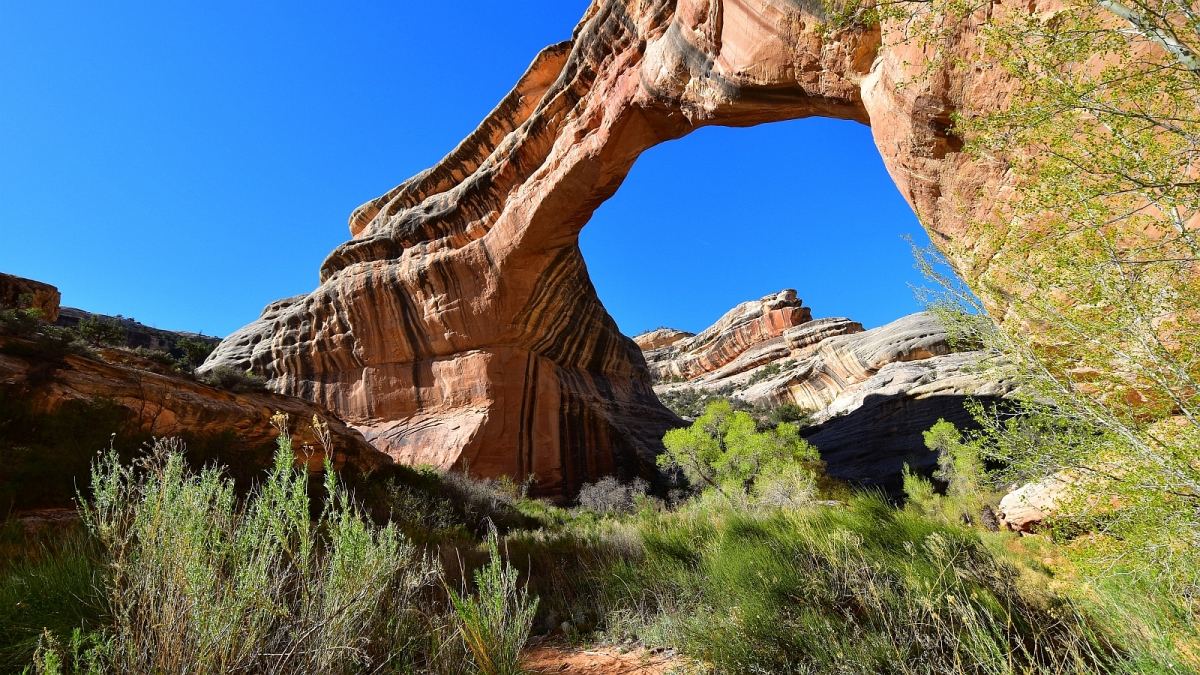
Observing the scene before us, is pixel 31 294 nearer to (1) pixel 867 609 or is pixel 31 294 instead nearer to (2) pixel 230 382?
(2) pixel 230 382

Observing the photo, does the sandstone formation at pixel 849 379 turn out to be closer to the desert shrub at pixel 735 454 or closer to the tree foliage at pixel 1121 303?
the tree foliage at pixel 1121 303

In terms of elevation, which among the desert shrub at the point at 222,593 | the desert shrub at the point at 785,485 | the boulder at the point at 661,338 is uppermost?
the boulder at the point at 661,338

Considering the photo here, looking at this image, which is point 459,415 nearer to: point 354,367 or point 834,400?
point 354,367

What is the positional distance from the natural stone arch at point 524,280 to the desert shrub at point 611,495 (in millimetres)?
907

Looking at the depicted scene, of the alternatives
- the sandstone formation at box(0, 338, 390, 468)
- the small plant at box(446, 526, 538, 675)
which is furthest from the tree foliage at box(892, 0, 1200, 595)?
the sandstone formation at box(0, 338, 390, 468)

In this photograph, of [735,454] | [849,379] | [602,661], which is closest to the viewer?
[602,661]

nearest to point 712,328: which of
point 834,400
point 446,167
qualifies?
point 834,400

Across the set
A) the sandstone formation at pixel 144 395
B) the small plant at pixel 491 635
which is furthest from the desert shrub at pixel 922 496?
the sandstone formation at pixel 144 395

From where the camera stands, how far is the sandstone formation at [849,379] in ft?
49.9

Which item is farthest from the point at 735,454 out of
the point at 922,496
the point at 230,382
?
the point at 230,382

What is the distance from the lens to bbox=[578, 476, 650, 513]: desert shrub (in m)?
13.2

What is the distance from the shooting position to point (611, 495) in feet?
44.9

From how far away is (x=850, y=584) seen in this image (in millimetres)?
3279

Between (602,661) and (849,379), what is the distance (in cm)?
2491
